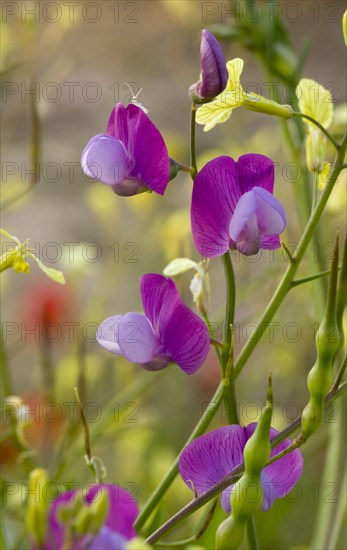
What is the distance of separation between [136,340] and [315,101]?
123 mm

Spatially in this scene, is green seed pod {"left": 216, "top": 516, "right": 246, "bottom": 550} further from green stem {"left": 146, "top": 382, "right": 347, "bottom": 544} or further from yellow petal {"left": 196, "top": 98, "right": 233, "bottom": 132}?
yellow petal {"left": 196, "top": 98, "right": 233, "bottom": 132}

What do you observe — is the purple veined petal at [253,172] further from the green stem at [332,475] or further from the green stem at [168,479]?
the green stem at [332,475]

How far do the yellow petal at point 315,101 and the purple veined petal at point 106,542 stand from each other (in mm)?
184

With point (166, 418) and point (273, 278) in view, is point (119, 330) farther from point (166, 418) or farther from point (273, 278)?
point (166, 418)

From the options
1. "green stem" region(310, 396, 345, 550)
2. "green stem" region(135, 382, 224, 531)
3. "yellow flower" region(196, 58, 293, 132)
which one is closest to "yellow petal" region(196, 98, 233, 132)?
"yellow flower" region(196, 58, 293, 132)

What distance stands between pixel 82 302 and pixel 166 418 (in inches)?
18.9

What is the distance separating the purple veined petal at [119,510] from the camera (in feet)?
0.93

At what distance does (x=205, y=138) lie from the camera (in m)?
1.78

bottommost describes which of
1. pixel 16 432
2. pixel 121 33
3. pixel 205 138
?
A: pixel 16 432

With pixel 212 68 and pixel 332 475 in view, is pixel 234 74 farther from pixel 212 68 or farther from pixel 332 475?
pixel 332 475

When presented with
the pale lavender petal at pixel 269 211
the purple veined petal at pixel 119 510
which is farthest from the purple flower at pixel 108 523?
the pale lavender petal at pixel 269 211

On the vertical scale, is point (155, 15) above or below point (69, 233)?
above

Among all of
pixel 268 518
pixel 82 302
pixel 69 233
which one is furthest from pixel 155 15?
pixel 268 518

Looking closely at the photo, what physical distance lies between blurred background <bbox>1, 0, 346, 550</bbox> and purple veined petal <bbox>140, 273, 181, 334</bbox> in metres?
0.09
